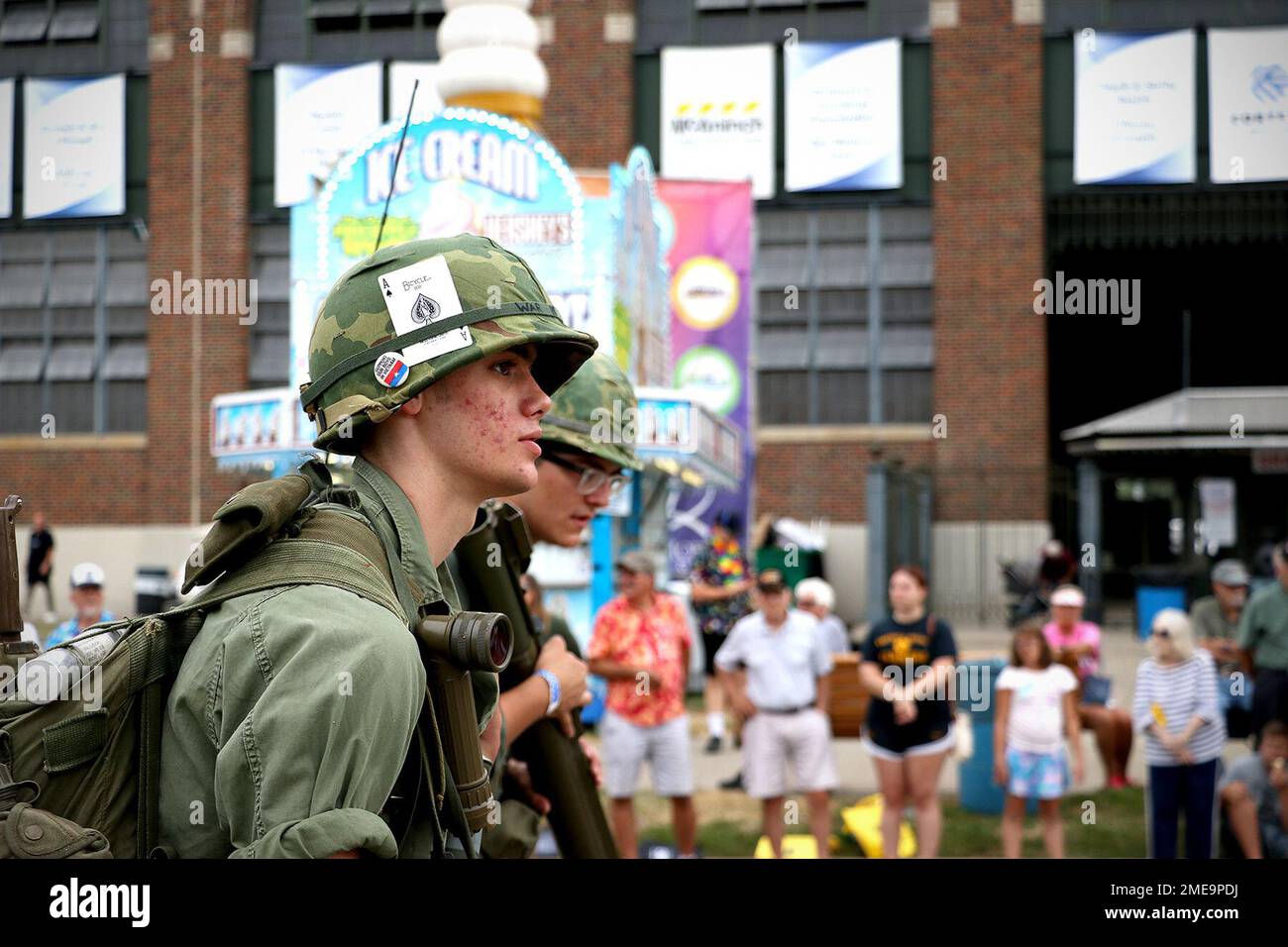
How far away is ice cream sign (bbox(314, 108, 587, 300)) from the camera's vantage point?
10148 mm

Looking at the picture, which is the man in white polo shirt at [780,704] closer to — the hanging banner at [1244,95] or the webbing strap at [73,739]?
the webbing strap at [73,739]

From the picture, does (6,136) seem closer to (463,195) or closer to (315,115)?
(315,115)

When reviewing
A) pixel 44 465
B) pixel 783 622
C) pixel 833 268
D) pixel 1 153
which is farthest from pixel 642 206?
pixel 44 465

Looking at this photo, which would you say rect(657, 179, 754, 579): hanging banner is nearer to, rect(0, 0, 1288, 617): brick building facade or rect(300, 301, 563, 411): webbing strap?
rect(0, 0, 1288, 617): brick building facade

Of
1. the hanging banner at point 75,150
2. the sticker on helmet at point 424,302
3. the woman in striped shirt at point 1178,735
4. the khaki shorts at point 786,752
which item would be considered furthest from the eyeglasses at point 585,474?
the hanging banner at point 75,150

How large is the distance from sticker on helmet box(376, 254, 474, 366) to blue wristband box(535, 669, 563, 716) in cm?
150

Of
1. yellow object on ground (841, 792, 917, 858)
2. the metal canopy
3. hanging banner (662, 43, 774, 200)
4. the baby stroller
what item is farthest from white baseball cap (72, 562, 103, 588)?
hanging banner (662, 43, 774, 200)

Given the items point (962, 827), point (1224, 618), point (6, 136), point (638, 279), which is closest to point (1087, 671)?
point (1224, 618)

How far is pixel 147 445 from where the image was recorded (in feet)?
83.0

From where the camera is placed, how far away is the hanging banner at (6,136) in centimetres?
2288

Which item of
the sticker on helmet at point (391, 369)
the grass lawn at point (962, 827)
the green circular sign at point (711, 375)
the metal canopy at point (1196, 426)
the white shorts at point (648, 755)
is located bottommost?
the grass lawn at point (962, 827)

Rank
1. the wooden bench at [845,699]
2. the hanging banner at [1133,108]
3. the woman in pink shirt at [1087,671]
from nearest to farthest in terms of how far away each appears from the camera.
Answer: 1. the woman in pink shirt at [1087,671]
2. the wooden bench at [845,699]
3. the hanging banner at [1133,108]
